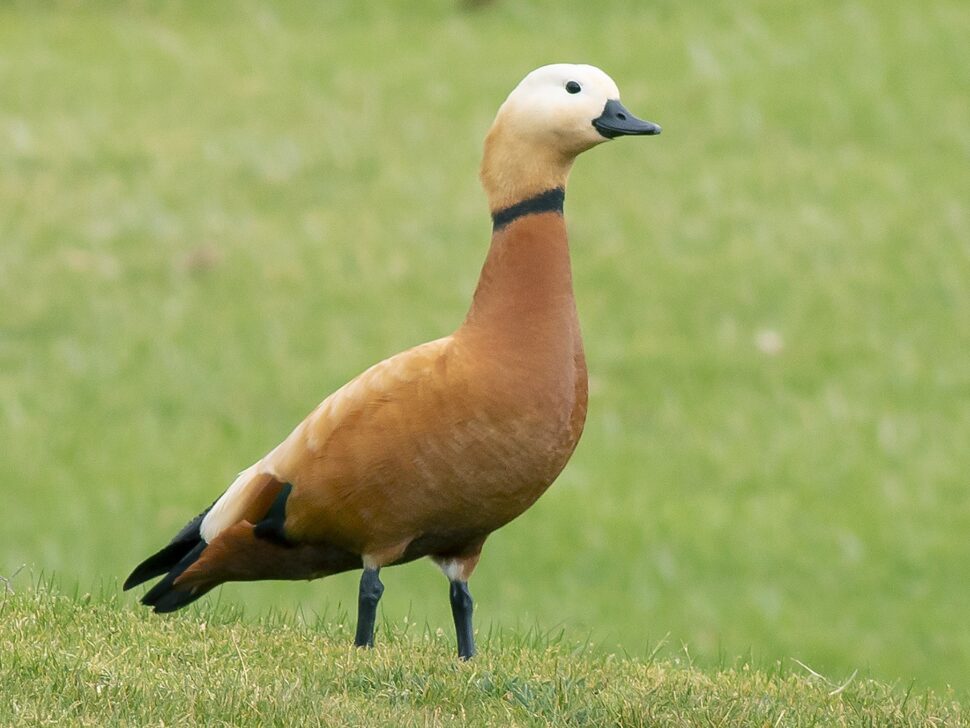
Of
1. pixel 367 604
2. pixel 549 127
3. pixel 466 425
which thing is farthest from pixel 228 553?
pixel 549 127

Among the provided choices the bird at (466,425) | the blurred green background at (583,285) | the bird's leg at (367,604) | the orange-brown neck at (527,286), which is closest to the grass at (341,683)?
the bird's leg at (367,604)

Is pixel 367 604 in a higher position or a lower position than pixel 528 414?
lower

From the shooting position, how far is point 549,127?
5926mm

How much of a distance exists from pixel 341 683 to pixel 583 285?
31.6ft

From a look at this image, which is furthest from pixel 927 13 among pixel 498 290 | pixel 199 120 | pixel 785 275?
pixel 498 290

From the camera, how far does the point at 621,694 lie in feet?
18.7

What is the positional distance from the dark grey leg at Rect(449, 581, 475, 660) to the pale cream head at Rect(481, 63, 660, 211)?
1.35 m

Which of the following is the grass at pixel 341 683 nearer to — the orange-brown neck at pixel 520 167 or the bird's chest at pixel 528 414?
the bird's chest at pixel 528 414

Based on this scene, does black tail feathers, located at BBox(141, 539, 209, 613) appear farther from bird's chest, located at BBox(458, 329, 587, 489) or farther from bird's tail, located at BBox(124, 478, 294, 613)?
bird's chest, located at BBox(458, 329, 587, 489)

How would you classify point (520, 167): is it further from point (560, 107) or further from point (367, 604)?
point (367, 604)

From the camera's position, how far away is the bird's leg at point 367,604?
19.7 feet

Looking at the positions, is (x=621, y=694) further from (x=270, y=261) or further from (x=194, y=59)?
(x=194, y=59)

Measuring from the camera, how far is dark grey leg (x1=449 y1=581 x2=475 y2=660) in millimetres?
6188

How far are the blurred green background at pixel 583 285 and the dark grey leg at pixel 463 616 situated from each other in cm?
130
